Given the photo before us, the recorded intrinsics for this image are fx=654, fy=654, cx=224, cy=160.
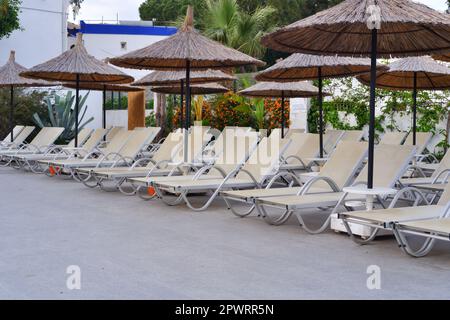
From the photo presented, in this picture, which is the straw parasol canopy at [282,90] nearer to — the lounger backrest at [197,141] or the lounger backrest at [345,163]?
the lounger backrest at [197,141]

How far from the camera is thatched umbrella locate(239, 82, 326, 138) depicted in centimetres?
1419

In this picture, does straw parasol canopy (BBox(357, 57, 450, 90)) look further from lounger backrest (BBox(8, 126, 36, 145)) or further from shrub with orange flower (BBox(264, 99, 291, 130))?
lounger backrest (BBox(8, 126, 36, 145))

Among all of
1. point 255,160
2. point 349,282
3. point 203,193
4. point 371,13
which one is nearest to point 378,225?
point 349,282

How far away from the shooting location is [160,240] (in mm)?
6773

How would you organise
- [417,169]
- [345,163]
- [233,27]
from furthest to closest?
[233,27]
[417,169]
[345,163]

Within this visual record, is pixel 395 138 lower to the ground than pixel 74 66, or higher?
lower

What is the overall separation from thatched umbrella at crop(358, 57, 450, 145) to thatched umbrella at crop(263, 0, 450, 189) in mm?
3457

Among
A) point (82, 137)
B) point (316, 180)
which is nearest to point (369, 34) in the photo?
point (316, 180)

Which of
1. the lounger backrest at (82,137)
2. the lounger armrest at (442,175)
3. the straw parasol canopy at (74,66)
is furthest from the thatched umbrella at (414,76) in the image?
the lounger backrest at (82,137)

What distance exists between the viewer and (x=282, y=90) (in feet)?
47.0

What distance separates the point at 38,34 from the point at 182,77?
1611 centimetres

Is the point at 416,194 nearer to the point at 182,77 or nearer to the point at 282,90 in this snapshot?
the point at 182,77

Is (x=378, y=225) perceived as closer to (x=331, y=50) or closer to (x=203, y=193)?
(x=331, y=50)

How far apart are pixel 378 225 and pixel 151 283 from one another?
2.17 metres
